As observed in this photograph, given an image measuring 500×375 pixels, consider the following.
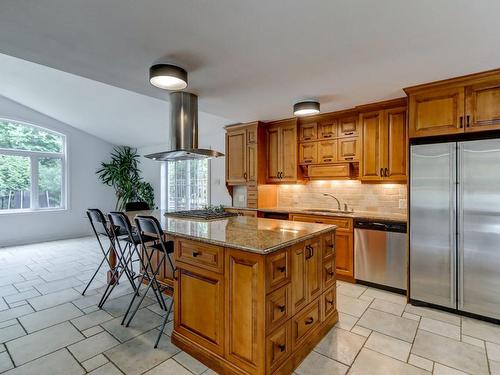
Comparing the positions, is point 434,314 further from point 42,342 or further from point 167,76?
point 42,342

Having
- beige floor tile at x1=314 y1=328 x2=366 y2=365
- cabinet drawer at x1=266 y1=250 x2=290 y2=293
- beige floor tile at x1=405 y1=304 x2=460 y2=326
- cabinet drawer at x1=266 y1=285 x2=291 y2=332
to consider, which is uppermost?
cabinet drawer at x1=266 y1=250 x2=290 y2=293

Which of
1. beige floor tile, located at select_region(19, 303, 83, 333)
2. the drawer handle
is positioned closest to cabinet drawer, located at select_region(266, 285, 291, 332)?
the drawer handle

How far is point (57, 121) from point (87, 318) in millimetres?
5770

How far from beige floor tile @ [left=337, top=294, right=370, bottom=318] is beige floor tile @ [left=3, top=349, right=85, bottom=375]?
2383 mm

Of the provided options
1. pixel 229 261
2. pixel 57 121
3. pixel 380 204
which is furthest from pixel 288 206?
pixel 57 121

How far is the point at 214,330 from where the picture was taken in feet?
6.22

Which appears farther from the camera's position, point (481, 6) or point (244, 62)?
point (244, 62)

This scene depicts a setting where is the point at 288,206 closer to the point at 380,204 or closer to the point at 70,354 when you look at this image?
the point at 380,204

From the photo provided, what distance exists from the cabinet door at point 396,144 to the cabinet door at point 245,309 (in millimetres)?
2567

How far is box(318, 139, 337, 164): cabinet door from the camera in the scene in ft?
13.1

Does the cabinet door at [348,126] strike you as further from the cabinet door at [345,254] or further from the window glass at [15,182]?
the window glass at [15,182]

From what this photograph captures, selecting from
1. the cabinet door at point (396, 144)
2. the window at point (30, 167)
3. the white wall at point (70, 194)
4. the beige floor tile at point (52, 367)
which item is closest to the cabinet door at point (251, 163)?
the cabinet door at point (396, 144)

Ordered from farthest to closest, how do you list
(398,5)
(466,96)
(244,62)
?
(466,96)
(244,62)
(398,5)

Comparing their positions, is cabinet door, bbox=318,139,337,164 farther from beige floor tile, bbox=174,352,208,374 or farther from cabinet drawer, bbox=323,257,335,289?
beige floor tile, bbox=174,352,208,374
